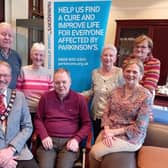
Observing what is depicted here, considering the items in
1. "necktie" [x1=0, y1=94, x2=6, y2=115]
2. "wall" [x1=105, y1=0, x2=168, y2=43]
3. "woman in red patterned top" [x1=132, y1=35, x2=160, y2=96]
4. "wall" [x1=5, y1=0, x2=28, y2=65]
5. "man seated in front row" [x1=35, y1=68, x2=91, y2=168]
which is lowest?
"man seated in front row" [x1=35, y1=68, x2=91, y2=168]

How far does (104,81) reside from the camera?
8.03ft

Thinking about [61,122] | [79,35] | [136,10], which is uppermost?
[136,10]

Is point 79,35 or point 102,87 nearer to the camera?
point 102,87

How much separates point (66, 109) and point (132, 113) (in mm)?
565

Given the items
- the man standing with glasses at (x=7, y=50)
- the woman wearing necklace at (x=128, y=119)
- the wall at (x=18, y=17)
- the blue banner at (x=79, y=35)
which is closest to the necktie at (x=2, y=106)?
the man standing with glasses at (x=7, y=50)

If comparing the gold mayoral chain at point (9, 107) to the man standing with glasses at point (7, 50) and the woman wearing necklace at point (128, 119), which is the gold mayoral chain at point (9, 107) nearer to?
the man standing with glasses at point (7, 50)

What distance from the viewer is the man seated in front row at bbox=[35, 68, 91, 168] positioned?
216cm

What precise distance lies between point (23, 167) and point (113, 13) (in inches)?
211

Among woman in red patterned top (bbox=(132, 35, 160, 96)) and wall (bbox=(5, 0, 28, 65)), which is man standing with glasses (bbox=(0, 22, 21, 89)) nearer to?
woman in red patterned top (bbox=(132, 35, 160, 96))

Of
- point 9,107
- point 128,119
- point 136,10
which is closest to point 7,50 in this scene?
point 9,107

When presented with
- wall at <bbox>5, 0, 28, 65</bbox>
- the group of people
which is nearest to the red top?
the group of people

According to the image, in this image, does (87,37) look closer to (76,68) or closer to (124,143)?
(76,68)

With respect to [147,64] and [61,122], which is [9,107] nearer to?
[61,122]

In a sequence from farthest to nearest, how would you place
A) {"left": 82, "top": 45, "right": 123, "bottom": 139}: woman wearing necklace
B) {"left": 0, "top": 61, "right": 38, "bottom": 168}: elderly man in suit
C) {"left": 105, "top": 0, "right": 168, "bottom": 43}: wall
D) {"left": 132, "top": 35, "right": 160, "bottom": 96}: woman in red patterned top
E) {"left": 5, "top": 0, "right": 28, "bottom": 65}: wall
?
1. {"left": 105, "top": 0, "right": 168, "bottom": 43}: wall
2. {"left": 5, "top": 0, "right": 28, "bottom": 65}: wall
3. {"left": 132, "top": 35, "right": 160, "bottom": 96}: woman in red patterned top
4. {"left": 82, "top": 45, "right": 123, "bottom": 139}: woman wearing necklace
5. {"left": 0, "top": 61, "right": 38, "bottom": 168}: elderly man in suit
